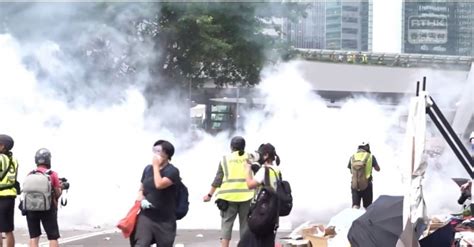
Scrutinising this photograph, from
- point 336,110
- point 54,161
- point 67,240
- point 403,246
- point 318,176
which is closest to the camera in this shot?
point 403,246

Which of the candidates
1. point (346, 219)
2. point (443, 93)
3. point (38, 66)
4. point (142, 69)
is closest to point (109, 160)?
point (38, 66)

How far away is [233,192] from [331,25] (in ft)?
59.0

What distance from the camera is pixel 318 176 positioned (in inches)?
789

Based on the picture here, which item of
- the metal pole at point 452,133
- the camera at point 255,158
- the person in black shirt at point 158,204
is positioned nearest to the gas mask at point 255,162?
the camera at point 255,158

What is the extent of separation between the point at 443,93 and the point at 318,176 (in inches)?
230

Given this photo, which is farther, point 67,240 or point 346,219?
point 67,240

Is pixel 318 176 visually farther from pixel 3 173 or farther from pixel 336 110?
pixel 3 173

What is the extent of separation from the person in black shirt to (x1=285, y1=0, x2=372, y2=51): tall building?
17.7 metres

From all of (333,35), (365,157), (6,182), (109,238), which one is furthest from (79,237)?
(333,35)

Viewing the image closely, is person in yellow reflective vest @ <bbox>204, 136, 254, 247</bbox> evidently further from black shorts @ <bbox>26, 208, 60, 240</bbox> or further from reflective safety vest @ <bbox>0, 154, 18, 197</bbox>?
reflective safety vest @ <bbox>0, 154, 18, 197</bbox>

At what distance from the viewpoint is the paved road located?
13641 millimetres

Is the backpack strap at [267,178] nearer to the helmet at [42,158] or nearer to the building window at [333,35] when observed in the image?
the helmet at [42,158]

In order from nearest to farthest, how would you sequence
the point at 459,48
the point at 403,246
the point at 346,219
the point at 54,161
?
the point at 403,246 < the point at 346,219 < the point at 54,161 < the point at 459,48

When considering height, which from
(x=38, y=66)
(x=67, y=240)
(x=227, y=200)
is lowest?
(x=67, y=240)
